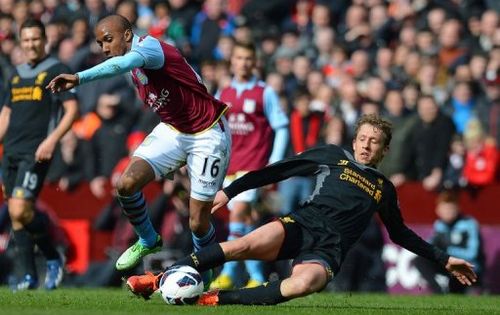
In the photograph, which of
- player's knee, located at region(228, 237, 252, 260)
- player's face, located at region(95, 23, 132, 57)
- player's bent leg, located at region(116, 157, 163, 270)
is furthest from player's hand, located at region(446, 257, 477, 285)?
player's face, located at region(95, 23, 132, 57)

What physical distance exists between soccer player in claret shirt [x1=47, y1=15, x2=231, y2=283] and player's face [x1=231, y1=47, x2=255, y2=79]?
271 cm

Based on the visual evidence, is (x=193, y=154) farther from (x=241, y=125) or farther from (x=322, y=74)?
(x=322, y=74)

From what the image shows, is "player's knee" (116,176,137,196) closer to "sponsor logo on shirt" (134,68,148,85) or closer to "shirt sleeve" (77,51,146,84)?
"sponsor logo on shirt" (134,68,148,85)

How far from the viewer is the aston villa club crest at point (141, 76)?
A: 11.6 metres

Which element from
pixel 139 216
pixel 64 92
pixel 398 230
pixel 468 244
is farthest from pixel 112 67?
pixel 468 244

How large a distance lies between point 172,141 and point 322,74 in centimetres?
859

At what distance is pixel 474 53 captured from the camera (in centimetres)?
1947

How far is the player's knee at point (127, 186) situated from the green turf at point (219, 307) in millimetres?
930

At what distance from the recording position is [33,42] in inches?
540

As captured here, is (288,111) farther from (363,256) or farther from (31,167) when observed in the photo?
(31,167)

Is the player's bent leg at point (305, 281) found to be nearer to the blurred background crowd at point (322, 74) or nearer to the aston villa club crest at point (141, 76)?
the aston villa club crest at point (141, 76)

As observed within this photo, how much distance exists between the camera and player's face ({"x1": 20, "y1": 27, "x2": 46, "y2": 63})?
45.0 feet

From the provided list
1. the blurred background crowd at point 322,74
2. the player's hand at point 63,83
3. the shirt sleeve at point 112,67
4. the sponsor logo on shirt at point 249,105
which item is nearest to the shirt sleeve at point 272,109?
the sponsor logo on shirt at point 249,105

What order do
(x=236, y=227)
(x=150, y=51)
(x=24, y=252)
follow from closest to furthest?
(x=150, y=51), (x=24, y=252), (x=236, y=227)
